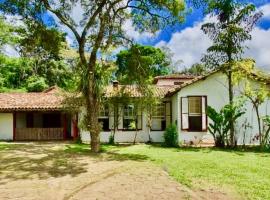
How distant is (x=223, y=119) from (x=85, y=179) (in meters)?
11.4

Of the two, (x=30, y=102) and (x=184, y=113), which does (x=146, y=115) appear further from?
(x=30, y=102)

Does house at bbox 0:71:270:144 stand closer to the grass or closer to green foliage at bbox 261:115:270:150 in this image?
green foliage at bbox 261:115:270:150

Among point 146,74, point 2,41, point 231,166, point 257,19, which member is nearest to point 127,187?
point 231,166

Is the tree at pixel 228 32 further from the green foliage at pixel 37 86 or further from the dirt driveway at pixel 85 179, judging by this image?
the green foliage at pixel 37 86

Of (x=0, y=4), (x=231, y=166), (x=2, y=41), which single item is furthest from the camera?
(x=2, y=41)

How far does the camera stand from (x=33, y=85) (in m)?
44.4

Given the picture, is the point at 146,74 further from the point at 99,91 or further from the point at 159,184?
the point at 159,184

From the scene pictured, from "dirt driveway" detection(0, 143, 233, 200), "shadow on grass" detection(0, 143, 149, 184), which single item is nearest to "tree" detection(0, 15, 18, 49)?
"shadow on grass" detection(0, 143, 149, 184)

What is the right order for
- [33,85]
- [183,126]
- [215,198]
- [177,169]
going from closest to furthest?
[215,198] < [177,169] < [183,126] < [33,85]

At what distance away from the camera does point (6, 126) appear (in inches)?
1139

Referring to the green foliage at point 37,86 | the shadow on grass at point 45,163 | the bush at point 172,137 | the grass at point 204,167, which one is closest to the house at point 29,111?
the bush at point 172,137

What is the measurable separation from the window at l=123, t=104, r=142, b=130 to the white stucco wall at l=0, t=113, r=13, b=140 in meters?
8.66

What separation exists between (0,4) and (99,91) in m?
6.37

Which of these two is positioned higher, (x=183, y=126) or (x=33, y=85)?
(x=33, y=85)
